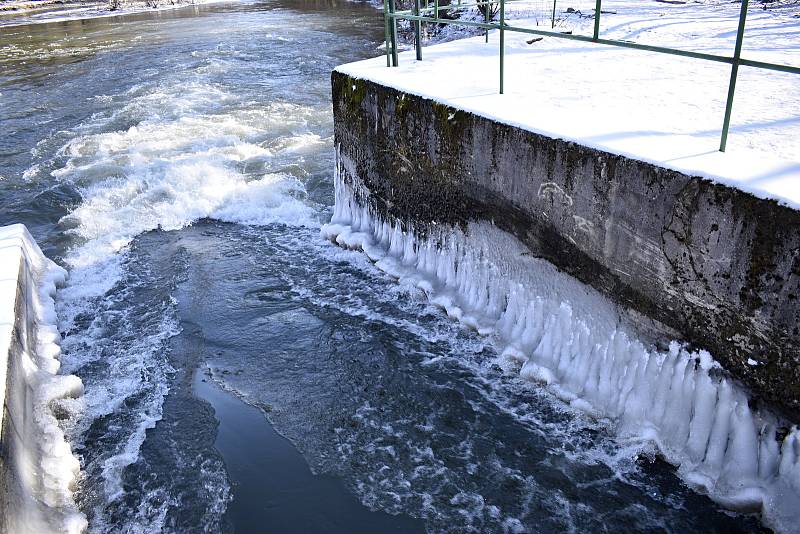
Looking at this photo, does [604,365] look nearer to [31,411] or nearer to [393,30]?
[31,411]

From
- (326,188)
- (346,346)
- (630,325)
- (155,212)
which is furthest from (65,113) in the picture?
(630,325)

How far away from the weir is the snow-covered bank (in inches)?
124

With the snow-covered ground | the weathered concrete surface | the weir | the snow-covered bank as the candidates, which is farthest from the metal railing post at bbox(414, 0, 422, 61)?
the snow-covered bank

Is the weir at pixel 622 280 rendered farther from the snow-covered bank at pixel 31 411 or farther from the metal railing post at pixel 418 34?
the snow-covered bank at pixel 31 411

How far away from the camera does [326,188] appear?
962 cm

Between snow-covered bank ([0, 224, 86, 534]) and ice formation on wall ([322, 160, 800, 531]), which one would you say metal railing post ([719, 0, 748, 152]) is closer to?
ice formation on wall ([322, 160, 800, 531])

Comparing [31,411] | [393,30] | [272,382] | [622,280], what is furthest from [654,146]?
[31,411]

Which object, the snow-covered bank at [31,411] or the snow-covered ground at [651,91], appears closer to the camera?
the snow-covered bank at [31,411]

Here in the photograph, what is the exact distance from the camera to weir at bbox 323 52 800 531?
3705 millimetres

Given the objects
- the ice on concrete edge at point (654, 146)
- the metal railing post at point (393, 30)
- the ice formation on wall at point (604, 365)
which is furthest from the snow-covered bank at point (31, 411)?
the metal railing post at point (393, 30)

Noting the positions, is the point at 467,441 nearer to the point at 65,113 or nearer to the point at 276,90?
the point at 276,90

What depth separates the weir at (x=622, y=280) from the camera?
3.71m

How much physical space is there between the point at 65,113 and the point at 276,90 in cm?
433

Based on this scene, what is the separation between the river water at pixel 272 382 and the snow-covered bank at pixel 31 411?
0.47 ft
